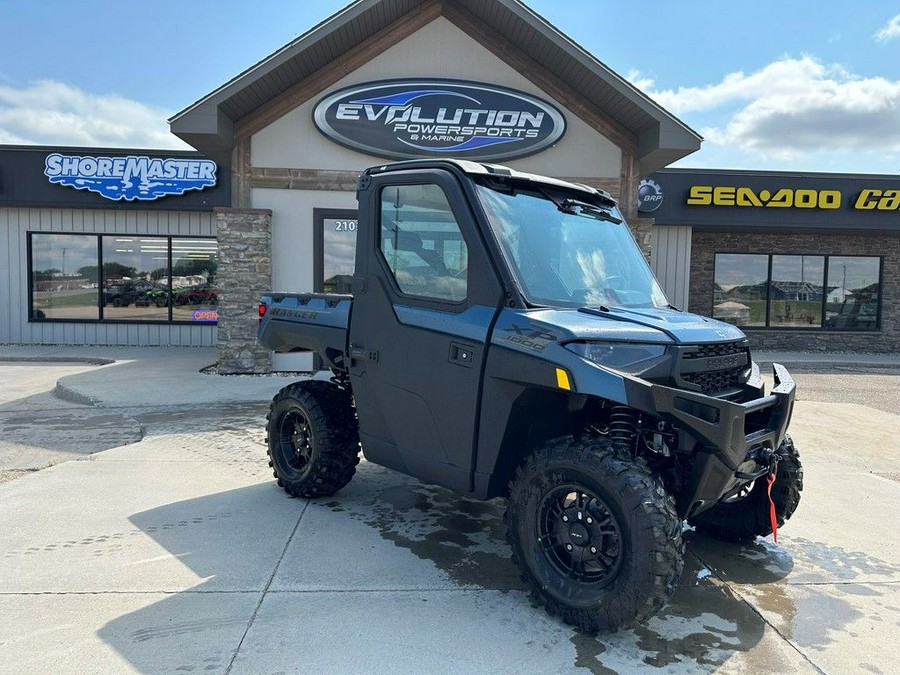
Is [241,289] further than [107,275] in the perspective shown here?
No

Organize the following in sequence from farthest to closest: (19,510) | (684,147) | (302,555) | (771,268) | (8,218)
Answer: (771,268) < (8,218) < (684,147) < (19,510) < (302,555)

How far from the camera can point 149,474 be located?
589 cm

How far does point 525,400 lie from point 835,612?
2.13 m

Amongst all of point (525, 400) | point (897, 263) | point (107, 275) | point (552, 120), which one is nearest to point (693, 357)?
point (525, 400)

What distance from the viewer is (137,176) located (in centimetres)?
1534

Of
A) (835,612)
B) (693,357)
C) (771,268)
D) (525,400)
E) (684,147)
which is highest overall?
(684,147)

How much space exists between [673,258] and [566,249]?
14.8 m

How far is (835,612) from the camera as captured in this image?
Result: 3613mm

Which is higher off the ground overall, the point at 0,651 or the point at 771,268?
the point at 771,268

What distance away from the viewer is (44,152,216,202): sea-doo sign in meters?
15.2

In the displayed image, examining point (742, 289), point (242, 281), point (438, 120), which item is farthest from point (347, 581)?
point (742, 289)

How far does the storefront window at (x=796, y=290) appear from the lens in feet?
61.4

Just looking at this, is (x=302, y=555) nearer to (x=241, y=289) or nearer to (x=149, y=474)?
(x=149, y=474)

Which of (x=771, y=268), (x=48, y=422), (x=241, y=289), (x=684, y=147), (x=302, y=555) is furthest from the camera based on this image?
(x=771, y=268)
